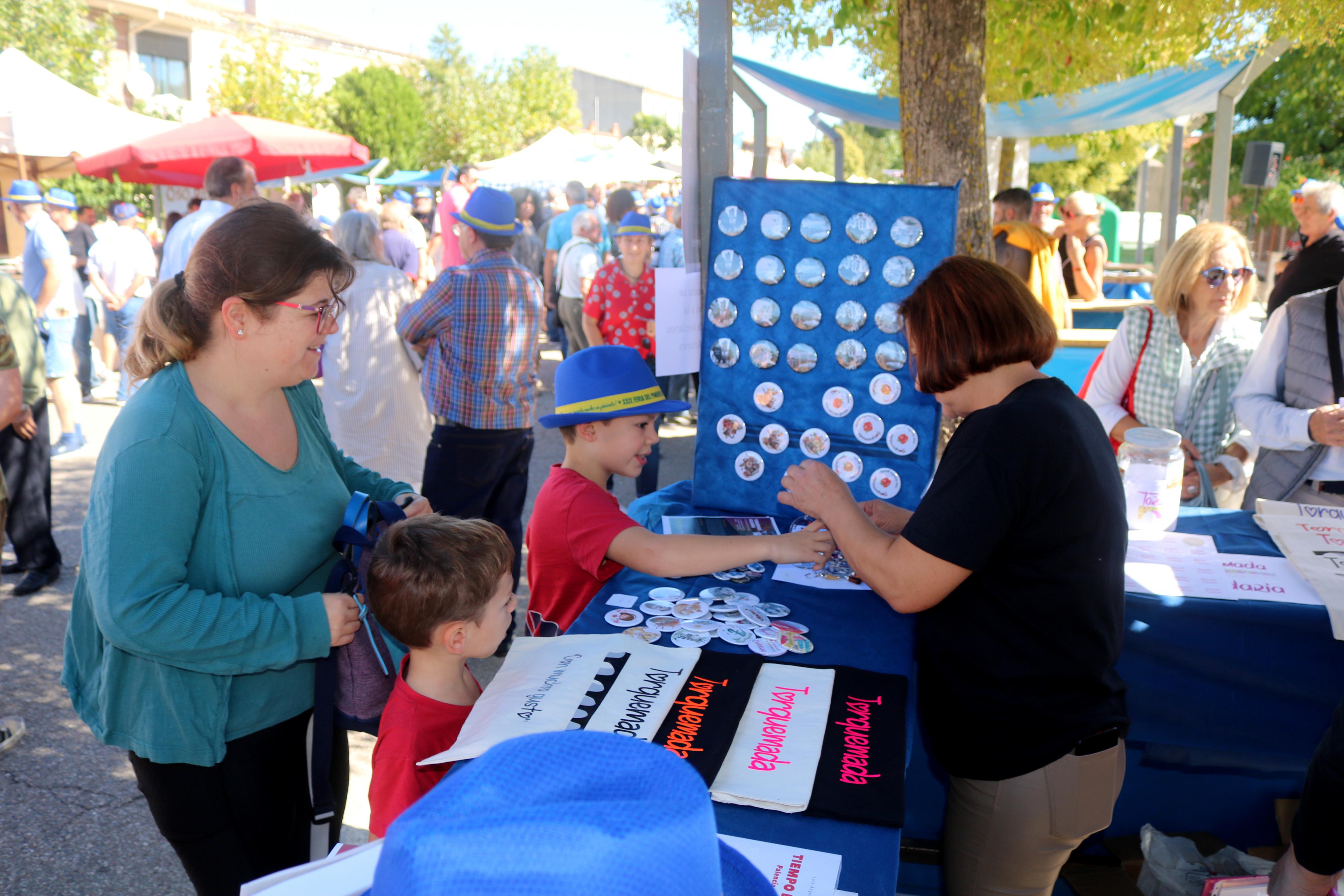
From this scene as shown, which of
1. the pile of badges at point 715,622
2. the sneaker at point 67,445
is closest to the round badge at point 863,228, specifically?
the pile of badges at point 715,622

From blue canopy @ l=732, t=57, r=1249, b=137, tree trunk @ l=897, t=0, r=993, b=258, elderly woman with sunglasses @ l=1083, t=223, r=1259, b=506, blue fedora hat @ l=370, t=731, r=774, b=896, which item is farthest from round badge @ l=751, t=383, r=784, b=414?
blue canopy @ l=732, t=57, r=1249, b=137

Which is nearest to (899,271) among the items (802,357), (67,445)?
(802,357)

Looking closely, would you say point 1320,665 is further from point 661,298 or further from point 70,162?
point 70,162

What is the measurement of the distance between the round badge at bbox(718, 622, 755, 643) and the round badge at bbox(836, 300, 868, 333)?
3.60 feet

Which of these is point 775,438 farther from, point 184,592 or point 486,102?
Result: point 486,102

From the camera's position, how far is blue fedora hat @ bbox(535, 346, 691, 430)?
227 centimetres

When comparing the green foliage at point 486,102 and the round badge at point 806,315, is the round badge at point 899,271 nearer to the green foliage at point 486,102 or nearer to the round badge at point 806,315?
the round badge at point 806,315

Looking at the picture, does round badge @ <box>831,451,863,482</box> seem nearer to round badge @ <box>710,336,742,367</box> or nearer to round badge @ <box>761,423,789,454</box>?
round badge @ <box>761,423,789,454</box>

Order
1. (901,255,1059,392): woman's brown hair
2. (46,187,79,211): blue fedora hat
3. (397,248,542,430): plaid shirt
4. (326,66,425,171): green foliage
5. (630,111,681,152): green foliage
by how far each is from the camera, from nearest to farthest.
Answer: (901,255,1059,392): woman's brown hair < (397,248,542,430): plaid shirt < (46,187,79,211): blue fedora hat < (326,66,425,171): green foliage < (630,111,681,152): green foliage

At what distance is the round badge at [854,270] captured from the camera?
2641 mm

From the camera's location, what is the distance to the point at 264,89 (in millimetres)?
29766

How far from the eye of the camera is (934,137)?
4.30 metres

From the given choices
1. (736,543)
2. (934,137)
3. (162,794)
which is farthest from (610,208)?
(162,794)

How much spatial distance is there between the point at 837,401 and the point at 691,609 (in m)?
0.95
